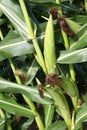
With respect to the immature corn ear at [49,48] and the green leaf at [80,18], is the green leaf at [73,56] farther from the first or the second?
the green leaf at [80,18]

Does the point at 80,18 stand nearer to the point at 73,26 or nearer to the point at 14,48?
the point at 73,26

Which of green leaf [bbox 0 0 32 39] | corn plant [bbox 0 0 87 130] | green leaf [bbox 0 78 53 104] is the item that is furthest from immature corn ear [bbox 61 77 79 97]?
green leaf [bbox 0 0 32 39]

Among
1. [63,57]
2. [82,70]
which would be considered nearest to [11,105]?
[63,57]

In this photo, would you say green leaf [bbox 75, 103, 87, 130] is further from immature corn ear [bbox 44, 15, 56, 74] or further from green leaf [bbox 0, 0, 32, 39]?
green leaf [bbox 0, 0, 32, 39]

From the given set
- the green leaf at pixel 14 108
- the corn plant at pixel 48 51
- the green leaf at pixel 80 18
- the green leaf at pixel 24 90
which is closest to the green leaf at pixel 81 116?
the corn plant at pixel 48 51

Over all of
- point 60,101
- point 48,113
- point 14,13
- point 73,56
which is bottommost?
point 48,113

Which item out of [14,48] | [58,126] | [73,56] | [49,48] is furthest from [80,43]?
[58,126]
